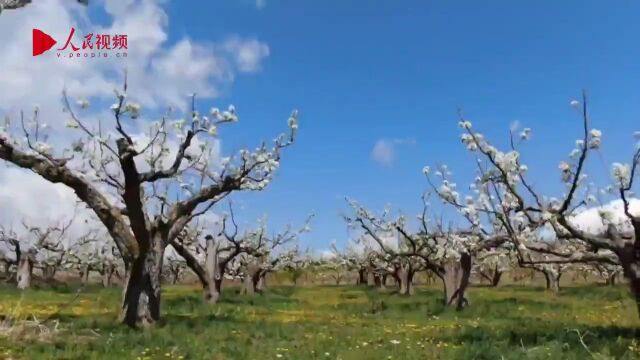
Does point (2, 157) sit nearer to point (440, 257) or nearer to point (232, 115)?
point (232, 115)

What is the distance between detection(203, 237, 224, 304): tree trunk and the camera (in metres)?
33.2

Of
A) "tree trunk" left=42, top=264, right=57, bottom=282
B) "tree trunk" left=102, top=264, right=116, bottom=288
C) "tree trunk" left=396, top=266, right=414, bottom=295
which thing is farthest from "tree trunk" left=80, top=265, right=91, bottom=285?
"tree trunk" left=396, top=266, right=414, bottom=295

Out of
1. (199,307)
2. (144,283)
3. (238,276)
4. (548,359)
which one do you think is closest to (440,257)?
(199,307)

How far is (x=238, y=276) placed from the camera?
56.0 m

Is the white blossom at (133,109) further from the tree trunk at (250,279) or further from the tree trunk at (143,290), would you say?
the tree trunk at (250,279)

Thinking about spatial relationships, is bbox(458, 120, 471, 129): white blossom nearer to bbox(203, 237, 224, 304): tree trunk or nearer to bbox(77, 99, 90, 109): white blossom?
bbox(77, 99, 90, 109): white blossom

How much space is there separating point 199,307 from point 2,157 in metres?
13.1

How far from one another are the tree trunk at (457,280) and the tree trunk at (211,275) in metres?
12.5

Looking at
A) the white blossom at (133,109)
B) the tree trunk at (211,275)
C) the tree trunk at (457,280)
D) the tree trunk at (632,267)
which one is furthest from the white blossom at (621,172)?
the tree trunk at (211,275)

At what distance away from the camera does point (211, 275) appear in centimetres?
3372

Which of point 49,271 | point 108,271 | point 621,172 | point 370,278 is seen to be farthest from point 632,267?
point 370,278

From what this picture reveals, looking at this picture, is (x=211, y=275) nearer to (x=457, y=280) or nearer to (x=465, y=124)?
(x=457, y=280)

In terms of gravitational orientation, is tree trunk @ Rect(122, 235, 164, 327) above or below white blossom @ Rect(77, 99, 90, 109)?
below

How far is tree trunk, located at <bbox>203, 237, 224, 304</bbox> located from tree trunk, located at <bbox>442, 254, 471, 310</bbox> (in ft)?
41.1
